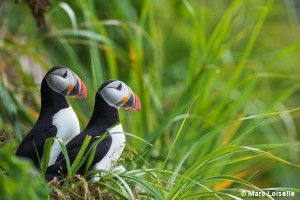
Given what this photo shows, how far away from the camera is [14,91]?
351cm

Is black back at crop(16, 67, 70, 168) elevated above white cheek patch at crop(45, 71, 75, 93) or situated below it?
below

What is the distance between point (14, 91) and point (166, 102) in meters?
1.74

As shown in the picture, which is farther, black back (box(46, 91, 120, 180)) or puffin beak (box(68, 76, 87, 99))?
puffin beak (box(68, 76, 87, 99))

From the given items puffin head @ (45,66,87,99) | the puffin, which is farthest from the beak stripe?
puffin head @ (45,66,87,99)

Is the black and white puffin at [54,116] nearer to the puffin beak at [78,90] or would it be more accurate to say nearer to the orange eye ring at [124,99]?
the puffin beak at [78,90]

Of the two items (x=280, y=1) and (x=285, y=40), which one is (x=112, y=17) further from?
(x=280, y=1)

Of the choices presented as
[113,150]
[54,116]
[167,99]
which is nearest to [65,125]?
[54,116]

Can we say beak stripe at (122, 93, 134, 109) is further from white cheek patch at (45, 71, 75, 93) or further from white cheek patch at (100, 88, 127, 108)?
white cheek patch at (45, 71, 75, 93)

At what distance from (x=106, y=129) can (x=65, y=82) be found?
0.18 meters

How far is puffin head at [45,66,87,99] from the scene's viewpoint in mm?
2395

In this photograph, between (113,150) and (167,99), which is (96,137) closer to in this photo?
(113,150)

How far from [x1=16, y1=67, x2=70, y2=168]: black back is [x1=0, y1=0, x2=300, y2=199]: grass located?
0.21 feet

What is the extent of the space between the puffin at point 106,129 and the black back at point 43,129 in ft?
0.23

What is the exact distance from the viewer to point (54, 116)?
7.93 ft
